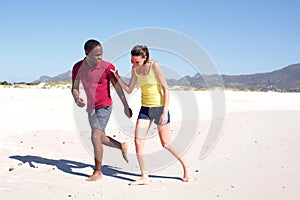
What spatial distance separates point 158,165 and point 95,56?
2.47m

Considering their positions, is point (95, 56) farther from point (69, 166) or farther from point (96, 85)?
point (69, 166)

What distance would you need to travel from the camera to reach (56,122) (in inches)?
535

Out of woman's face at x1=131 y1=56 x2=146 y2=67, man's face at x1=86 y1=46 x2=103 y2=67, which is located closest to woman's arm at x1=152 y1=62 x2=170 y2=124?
woman's face at x1=131 y1=56 x2=146 y2=67

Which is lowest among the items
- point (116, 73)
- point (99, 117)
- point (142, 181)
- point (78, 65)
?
point (142, 181)

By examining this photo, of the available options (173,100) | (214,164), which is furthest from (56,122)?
(173,100)

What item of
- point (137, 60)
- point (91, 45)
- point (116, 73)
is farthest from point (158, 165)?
point (91, 45)

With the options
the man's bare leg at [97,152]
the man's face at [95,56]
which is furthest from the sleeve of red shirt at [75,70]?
the man's bare leg at [97,152]

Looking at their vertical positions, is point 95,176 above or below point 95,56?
below

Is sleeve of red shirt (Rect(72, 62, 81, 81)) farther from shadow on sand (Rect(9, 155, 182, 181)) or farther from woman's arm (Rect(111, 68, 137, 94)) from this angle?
shadow on sand (Rect(9, 155, 182, 181))

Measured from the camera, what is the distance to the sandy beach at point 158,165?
5.77m

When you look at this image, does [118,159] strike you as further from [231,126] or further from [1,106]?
[1,106]

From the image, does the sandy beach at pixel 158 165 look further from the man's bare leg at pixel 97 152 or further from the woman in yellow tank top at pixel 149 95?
the woman in yellow tank top at pixel 149 95

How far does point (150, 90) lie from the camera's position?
627cm

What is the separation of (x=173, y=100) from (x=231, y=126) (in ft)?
34.2
